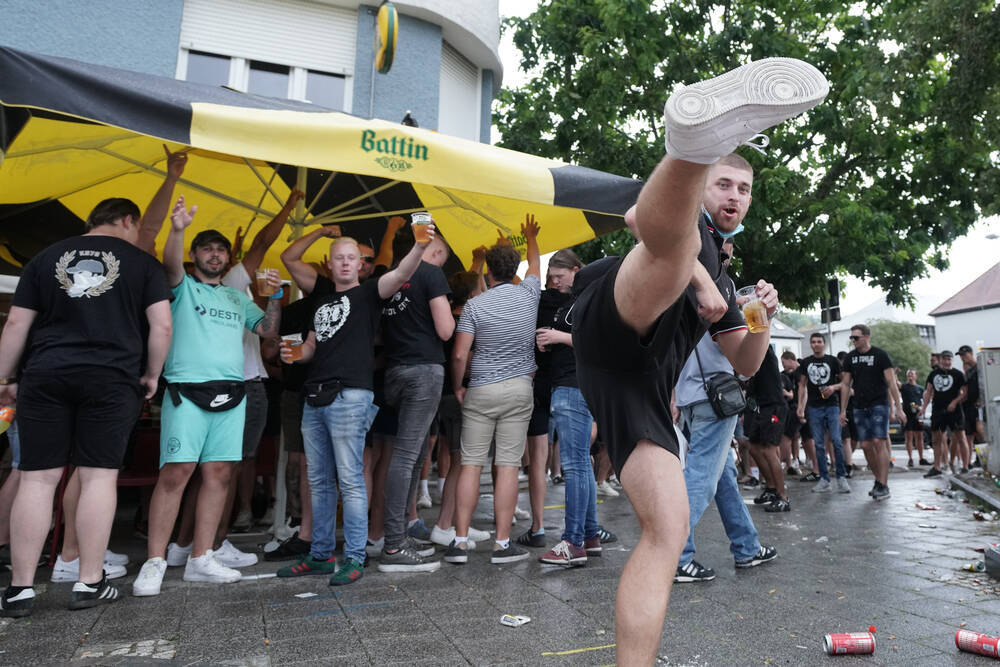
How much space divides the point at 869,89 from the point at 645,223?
11.5 meters

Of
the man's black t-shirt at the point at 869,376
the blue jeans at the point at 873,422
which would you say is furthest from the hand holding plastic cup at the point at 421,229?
the man's black t-shirt at the point at 869,376

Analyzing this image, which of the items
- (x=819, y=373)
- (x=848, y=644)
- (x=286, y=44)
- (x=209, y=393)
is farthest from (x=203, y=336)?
(x=819, y=373)

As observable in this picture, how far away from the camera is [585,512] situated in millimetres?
4305

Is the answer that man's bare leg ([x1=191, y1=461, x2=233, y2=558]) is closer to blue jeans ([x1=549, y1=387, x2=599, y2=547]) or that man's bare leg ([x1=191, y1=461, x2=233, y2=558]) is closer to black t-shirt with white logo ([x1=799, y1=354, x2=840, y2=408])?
blue jeans ([x1=549, y1=387, x2=599, y2=547])

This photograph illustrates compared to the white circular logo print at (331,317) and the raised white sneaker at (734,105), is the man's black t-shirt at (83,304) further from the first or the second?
the raised white sneaker at (734,105)

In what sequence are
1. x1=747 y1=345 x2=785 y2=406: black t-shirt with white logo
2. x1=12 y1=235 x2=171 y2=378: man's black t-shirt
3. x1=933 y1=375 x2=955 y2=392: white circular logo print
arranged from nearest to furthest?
x1=12 y1=235 x2=171 y2=378: man's black t-shirt → x1=747 y1=345 x2=785 y2=406: black t-shirt with white logo → x1=933 y1=375 x2=955 y2=392: white circular logo print

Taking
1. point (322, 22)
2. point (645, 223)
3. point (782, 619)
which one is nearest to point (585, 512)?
point (782, 619)

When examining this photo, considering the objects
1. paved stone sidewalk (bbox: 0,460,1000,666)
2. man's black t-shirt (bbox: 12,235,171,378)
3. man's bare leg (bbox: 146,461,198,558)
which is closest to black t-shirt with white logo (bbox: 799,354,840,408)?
paved stone sidewalk (bbox: 0,460,1000,666)

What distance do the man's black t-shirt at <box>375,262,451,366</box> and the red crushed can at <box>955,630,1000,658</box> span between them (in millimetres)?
3078

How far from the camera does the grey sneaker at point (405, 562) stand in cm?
405

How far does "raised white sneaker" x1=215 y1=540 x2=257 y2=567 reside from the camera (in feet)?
14.1

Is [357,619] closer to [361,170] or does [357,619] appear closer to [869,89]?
[361,170]

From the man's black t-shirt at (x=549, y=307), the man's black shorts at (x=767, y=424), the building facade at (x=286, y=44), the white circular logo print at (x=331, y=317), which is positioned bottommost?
the man's black shorts at (x=767, y=424)

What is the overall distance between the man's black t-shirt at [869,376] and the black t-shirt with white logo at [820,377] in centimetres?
23
